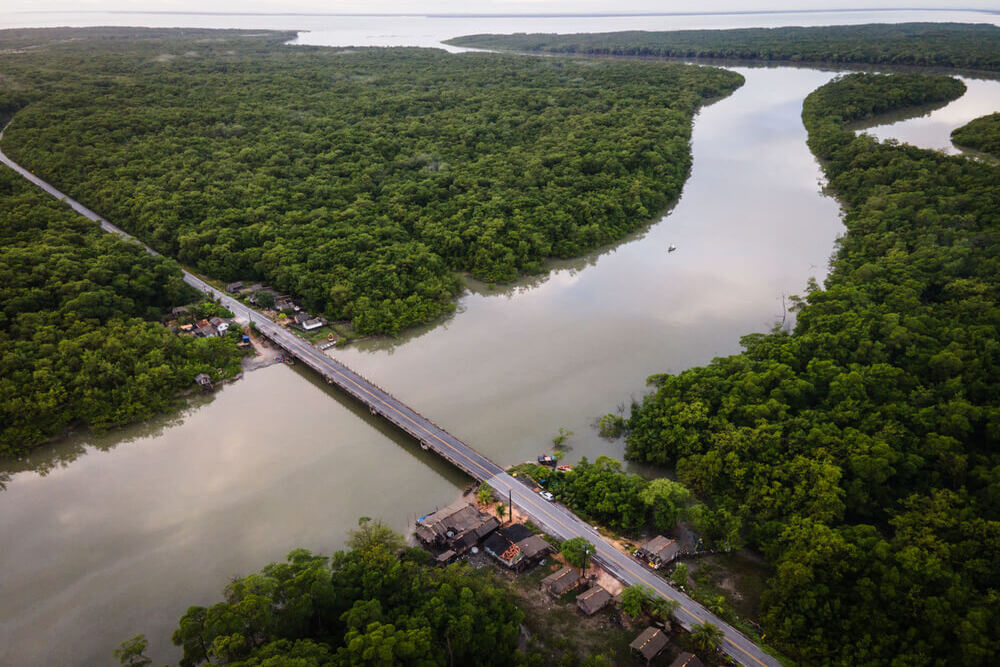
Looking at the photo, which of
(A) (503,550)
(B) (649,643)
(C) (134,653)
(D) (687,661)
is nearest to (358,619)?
(A) (503,550)

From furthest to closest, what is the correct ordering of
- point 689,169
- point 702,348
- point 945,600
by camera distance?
point 689,169 < point 702,348 < point 945,600

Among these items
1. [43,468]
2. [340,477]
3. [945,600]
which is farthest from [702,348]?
[43,468]

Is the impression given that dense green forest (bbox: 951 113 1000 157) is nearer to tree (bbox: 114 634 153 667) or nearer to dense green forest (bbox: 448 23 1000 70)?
dense green forest (bbox: 448 23 1000 70)

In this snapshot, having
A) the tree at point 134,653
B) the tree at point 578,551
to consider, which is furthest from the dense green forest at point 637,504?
the tree at point 134,653

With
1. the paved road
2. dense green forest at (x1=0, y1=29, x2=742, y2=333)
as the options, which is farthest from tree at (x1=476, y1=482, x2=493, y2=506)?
dense green forest at (x1=0, y1=29, x2=742, y2=333)

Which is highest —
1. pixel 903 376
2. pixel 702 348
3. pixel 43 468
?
pixel 903 376

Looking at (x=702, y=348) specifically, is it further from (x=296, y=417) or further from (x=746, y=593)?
(x=296, y=417)
